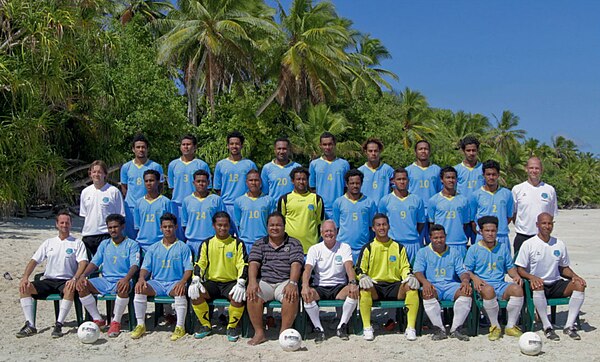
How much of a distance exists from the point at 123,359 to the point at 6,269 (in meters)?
6.04

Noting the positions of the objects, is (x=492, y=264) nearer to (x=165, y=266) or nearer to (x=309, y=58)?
(x=165, y=266)

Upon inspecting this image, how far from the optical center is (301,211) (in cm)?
734

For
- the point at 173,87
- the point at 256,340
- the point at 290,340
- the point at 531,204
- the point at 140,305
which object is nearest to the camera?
the point at 290,340

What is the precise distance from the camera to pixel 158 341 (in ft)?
21.7

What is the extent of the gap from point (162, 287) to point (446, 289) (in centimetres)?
341

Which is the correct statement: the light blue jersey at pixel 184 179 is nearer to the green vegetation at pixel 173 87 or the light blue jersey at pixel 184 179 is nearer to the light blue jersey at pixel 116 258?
the light blue jersey at pixel 116 258

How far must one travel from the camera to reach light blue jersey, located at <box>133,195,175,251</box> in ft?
24.4

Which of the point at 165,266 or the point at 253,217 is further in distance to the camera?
the point at 253,217

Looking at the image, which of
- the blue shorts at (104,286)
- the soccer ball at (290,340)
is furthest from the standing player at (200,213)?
the soccer ball at (290,340)

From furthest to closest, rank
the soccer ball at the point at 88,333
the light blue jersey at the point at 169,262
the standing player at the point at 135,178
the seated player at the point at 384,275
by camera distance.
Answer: the standing player at the point at 135,178 < the light blue jersey at the point at 169,262 < the seated player at the point at 384,275 < the soccer ball at the point at 88,333

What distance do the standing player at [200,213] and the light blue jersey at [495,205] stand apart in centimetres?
338

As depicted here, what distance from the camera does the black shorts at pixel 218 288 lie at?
679 cm

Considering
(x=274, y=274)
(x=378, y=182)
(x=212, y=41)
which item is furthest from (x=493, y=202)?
(x=212, y=41)

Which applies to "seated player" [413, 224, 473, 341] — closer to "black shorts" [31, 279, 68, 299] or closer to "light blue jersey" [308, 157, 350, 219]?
"light blue jersey" [308, 157, 350, 219]
